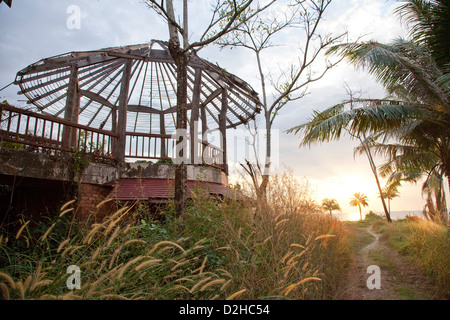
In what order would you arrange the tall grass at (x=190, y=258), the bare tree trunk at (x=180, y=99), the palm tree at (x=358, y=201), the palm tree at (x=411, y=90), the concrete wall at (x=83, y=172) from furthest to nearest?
the palm tree at (x=358, y=201) < the palm tree at (x=411, y=90) < the concrete wall at (x=83, y=172) < the bare tree trunk at (x=180, y=99) < the tall grass at (x=190, y=258)

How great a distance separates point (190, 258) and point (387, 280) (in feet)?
16.3

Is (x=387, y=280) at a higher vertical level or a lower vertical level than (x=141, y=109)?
lower

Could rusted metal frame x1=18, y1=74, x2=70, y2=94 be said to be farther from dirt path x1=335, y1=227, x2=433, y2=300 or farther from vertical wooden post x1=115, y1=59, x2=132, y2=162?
dirt path x1=335, y1=227, x2=433, y2=300

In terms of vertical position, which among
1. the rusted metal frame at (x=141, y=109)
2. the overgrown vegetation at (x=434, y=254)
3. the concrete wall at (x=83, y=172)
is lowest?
the overgrown vegetation at (x=434, y=254)

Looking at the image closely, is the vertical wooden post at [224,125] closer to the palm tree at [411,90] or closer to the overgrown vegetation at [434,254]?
the palm tree at [411,90]

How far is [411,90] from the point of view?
935cm

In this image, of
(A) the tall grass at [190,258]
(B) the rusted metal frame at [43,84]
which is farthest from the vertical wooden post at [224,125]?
(B) the rusted metal frame at [43,84]

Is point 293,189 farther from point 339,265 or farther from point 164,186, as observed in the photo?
point 164,186

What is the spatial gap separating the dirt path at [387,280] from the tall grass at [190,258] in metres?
0.38

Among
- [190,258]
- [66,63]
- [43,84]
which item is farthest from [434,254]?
[43,84]

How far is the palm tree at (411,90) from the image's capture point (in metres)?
8.40

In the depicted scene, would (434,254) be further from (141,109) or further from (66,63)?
(141,109)

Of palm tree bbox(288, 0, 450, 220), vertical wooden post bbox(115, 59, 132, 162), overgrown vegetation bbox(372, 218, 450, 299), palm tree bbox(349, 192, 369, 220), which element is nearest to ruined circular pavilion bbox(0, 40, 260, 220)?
vertical wooden post bbox(115, 59, 132, 162)
